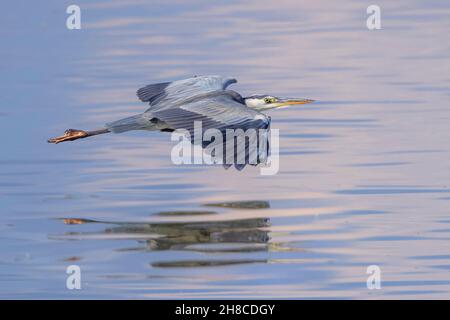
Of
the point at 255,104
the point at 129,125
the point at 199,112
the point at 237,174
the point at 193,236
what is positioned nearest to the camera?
the point at 193,236

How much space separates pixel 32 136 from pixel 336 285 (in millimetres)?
6408

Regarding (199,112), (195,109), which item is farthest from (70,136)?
(199,112)

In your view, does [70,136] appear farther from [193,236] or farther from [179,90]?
[193,236]

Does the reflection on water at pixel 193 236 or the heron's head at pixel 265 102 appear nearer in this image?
the reflection on water at pixel 193 236

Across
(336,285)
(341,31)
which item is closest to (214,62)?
(341,31)

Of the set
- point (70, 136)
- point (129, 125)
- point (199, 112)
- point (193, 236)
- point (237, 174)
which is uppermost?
point (199, 112)

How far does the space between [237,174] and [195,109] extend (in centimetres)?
109

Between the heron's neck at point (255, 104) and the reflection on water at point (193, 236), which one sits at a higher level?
the heron's neck at point (255, 104)

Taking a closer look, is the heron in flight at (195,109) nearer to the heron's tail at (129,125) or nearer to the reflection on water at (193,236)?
the heron's tail at (129,125)

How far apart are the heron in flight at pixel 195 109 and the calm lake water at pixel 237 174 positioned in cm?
49

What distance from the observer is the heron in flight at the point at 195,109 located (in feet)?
43.0

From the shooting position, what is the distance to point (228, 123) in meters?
13.0

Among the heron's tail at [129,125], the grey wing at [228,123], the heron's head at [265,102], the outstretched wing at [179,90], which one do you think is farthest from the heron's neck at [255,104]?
the heron's tail at [129,125]
